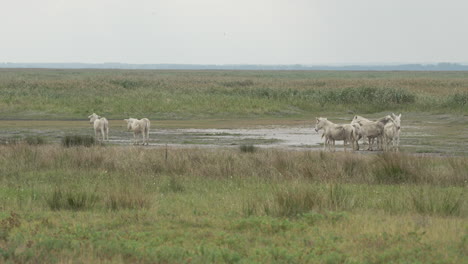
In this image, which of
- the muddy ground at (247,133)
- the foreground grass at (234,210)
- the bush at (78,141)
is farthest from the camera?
the muddy ground at (247,133)

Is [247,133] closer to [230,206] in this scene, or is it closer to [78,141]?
[78,141]

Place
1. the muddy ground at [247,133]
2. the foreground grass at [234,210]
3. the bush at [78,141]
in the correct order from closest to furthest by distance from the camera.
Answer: the foreground grass at [234,210], the bush at [78,141], the muddy ground at [247,133]

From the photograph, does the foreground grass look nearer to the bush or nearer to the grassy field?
the grassy field

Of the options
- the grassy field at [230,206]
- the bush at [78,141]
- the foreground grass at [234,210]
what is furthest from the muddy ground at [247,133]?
the foreground grass at [234,210]

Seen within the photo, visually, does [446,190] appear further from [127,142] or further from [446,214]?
[127,142]

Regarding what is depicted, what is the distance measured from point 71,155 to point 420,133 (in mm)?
22175

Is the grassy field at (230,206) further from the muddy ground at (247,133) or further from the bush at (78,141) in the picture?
the muddy ground at (247,133)

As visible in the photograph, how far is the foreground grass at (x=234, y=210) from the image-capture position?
1020 centimetres

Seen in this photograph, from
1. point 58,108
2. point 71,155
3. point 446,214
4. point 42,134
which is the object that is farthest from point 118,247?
point 58,108

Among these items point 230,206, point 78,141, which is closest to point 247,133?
point 78,141

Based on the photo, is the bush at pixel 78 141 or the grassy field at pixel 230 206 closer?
the grassy field at pixel 230 206

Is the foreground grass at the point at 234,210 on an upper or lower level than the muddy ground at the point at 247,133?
upper

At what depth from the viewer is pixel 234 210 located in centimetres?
1345

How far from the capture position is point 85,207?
13852mm
